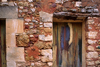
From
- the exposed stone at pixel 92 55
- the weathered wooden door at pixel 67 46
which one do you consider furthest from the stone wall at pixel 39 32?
the weathered wooden door at pixel 67 46

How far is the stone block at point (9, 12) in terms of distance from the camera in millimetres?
2025

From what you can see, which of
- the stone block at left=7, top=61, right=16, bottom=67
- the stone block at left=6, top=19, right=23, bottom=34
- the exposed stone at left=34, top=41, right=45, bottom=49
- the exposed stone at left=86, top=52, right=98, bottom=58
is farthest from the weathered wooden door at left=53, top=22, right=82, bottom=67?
the stone block at left=7, top=61, right=16, bottom=67

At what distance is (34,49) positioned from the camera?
206 centimetres

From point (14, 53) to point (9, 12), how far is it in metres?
0.95

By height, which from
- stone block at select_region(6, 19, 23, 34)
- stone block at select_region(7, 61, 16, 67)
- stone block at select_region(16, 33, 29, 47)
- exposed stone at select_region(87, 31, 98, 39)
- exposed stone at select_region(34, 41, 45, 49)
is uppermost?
stone block at select_region(6, 19, 23, 34)

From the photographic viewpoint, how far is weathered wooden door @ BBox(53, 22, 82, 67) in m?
2.46

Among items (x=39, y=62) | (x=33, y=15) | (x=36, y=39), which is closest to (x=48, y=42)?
(x=36, y=39)

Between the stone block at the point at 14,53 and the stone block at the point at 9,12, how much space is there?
74cm

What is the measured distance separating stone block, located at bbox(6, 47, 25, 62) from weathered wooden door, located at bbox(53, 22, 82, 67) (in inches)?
35.9

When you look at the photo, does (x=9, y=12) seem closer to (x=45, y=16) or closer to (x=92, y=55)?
(x=45, y=16)

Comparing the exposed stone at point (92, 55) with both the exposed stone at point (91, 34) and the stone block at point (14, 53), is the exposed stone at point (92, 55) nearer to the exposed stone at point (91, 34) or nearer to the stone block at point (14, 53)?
the exposed stone at point (91, 34)

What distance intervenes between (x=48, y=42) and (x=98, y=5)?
150 centimetres

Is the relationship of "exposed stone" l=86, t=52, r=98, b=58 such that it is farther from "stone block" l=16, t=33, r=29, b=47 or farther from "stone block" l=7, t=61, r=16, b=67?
"stone block" l=7, t=61, r=16, b=67

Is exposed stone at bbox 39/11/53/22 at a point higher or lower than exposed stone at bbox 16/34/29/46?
higher
